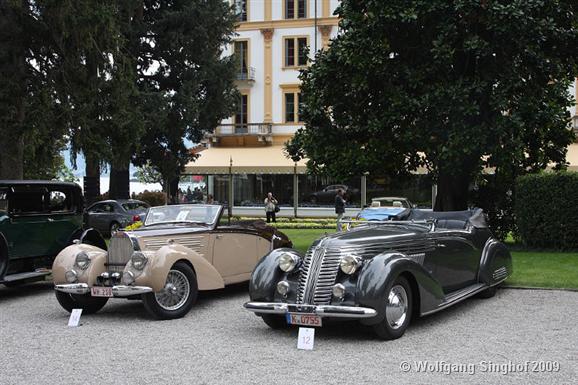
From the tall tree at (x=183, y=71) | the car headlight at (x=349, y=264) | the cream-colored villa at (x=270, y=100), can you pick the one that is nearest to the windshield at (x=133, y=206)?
the tall tree at (x=183, y=71)

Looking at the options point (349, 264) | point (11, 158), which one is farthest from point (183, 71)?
point (349, 264)

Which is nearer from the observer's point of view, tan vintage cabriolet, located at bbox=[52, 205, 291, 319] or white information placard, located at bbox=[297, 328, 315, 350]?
white information placard, located at bbox=[297, 328, 315, 350]

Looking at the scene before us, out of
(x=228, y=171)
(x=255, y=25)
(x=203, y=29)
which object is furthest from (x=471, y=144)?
(x=255, y=25)

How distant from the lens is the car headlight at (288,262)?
7348mm

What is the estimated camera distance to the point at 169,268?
8.06 m

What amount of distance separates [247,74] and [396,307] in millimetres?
38214

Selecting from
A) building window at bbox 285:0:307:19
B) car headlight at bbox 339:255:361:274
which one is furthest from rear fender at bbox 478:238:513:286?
building window at bbox 285:0:307:19

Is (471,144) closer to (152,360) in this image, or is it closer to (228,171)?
(152,360)

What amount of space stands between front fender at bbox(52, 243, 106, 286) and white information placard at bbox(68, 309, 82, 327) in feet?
1.43

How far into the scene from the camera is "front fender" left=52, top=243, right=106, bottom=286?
8414 millimetres

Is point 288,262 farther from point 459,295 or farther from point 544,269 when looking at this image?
point 544,269

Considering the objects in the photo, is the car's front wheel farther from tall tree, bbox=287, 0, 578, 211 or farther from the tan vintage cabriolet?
tall tree, bbox=287, 0, 578, 211

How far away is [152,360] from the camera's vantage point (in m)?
6.14

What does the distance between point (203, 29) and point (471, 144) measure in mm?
16857
